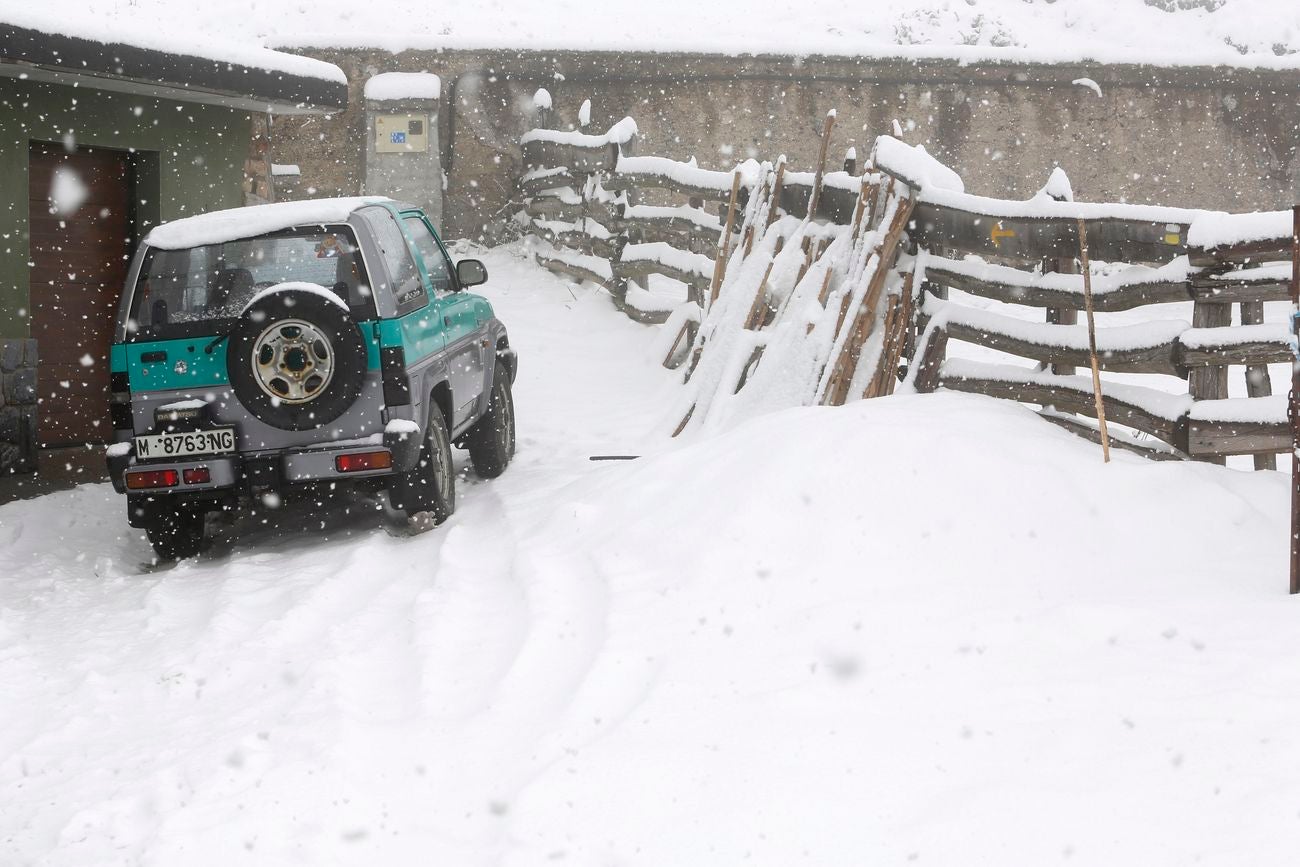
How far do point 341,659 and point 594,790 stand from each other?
163 cm

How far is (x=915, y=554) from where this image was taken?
502cm

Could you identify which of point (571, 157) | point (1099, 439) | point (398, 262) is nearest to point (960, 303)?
point (1099, 439)

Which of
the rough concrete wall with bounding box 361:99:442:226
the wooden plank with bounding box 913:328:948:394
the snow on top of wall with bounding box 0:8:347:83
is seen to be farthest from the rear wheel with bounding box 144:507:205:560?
the rough concrete wall with bounding box 361:99:442:226

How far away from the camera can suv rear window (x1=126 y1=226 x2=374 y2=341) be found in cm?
669

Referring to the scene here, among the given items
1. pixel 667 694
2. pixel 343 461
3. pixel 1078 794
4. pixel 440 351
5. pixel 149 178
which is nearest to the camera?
pixel 1078 794

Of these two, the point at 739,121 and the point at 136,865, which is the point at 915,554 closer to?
the point at 136,865

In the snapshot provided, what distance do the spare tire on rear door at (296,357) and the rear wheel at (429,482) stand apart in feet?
1.97

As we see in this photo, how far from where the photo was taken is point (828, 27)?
88.1 ft

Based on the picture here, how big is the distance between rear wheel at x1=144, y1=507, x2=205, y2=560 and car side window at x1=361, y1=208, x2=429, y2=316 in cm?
165

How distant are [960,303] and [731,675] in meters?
5.08

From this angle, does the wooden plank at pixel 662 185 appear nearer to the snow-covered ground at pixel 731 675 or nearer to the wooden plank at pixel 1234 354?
the snow-covered ground at pixel 731 675

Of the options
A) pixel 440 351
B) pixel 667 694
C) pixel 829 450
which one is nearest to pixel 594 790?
pixel 667 694

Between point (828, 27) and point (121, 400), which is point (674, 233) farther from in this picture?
point (828, 27)

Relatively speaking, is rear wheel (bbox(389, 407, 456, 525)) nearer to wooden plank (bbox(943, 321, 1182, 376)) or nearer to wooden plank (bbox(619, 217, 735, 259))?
wooden plank (bbox(943, 321, 1182, 376))
